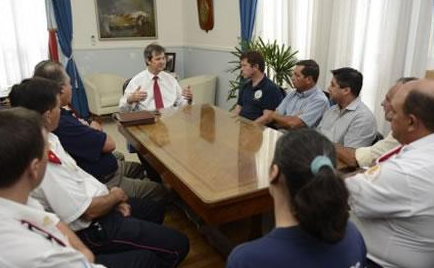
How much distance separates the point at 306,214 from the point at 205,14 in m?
5.29

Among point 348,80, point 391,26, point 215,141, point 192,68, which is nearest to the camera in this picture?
point 215,141

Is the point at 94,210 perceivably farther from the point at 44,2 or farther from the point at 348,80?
the point at 44,2

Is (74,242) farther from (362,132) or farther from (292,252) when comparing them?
(362,132)

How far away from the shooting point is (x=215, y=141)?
7.13 ft

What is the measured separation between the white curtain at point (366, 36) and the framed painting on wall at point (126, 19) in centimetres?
284

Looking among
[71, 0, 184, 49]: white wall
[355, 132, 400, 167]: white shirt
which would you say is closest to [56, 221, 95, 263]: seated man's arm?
[355, 132, 400, 167]: white shirt

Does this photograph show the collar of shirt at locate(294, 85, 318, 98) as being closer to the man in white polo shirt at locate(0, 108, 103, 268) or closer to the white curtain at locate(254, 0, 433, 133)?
the white curtain at locate(254, 0, 433, 133)

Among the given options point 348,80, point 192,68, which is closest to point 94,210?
point 348,80

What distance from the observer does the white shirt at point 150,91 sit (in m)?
3.22

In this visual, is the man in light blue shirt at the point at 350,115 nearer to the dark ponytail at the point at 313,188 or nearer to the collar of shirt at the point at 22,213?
the dark ponytail at the point at 313,188

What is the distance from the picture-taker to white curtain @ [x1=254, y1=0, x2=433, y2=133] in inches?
110

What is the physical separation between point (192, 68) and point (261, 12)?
2.37 metres

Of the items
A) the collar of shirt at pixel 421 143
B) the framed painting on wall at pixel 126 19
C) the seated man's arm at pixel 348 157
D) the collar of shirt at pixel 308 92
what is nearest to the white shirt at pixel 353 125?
the seated man's arm at pixel 348 157

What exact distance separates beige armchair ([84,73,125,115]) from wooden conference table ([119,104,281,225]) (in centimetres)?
287
